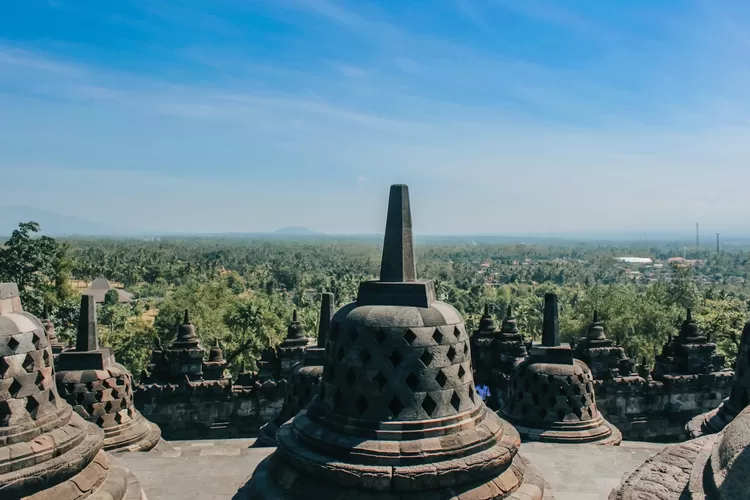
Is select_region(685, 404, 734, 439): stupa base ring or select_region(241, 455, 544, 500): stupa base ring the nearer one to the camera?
select_region(241, 455, 544, 500): stupa base ring

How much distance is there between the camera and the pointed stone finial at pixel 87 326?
8.92 metres

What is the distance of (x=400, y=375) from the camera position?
207 inches

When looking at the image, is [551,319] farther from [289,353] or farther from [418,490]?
[289,353]

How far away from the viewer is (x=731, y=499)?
2760 millimetres

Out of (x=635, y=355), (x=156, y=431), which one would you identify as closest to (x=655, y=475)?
(x=156, y=431)

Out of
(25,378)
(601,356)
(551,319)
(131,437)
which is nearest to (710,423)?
(551,319)

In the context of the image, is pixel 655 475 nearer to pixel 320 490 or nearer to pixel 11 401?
pixel 320 490

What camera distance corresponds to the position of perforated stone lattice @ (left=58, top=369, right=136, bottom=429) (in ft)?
31.4

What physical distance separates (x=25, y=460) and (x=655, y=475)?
546cm

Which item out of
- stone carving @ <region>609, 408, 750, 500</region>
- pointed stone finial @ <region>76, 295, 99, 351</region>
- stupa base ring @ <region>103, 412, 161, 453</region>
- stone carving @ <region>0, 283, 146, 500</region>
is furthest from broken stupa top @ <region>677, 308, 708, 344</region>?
stone carving @ <region>0, 283, 146, 500</region>

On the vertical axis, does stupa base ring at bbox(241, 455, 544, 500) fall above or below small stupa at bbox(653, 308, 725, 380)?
above

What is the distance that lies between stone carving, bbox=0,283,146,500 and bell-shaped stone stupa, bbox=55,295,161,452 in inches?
148

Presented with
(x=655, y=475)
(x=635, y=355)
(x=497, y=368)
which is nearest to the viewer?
(x=655, y=475)

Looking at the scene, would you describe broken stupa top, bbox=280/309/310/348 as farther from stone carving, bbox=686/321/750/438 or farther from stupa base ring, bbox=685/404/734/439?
stone carving, bbox=686/321/750/438
